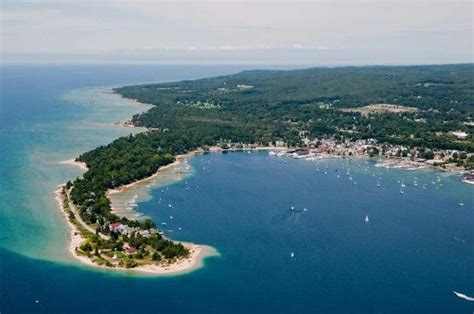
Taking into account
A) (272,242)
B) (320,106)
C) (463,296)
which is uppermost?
(320,106)

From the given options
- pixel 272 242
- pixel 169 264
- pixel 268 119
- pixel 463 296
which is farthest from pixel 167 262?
pixel 268 119

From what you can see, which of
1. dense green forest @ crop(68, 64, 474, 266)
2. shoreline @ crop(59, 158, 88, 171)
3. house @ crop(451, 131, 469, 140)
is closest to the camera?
dense green forest @ crop(68, 64, 474, 266)

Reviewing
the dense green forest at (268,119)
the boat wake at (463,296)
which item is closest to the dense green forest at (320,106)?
the dense green forest at (268,119)

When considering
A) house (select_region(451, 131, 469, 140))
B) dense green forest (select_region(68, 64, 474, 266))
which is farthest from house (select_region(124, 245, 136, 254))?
house (select_region(451, 131, 469, 140))

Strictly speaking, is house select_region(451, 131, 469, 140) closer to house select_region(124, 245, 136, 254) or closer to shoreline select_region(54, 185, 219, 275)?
shoreline select_region(54, 185, 219, 275)

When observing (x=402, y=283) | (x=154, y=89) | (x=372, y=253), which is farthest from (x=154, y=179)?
(x=154, y=89)

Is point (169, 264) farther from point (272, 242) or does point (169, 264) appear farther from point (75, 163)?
point (75, 163)

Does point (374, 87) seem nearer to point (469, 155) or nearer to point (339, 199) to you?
point (469, 155)
